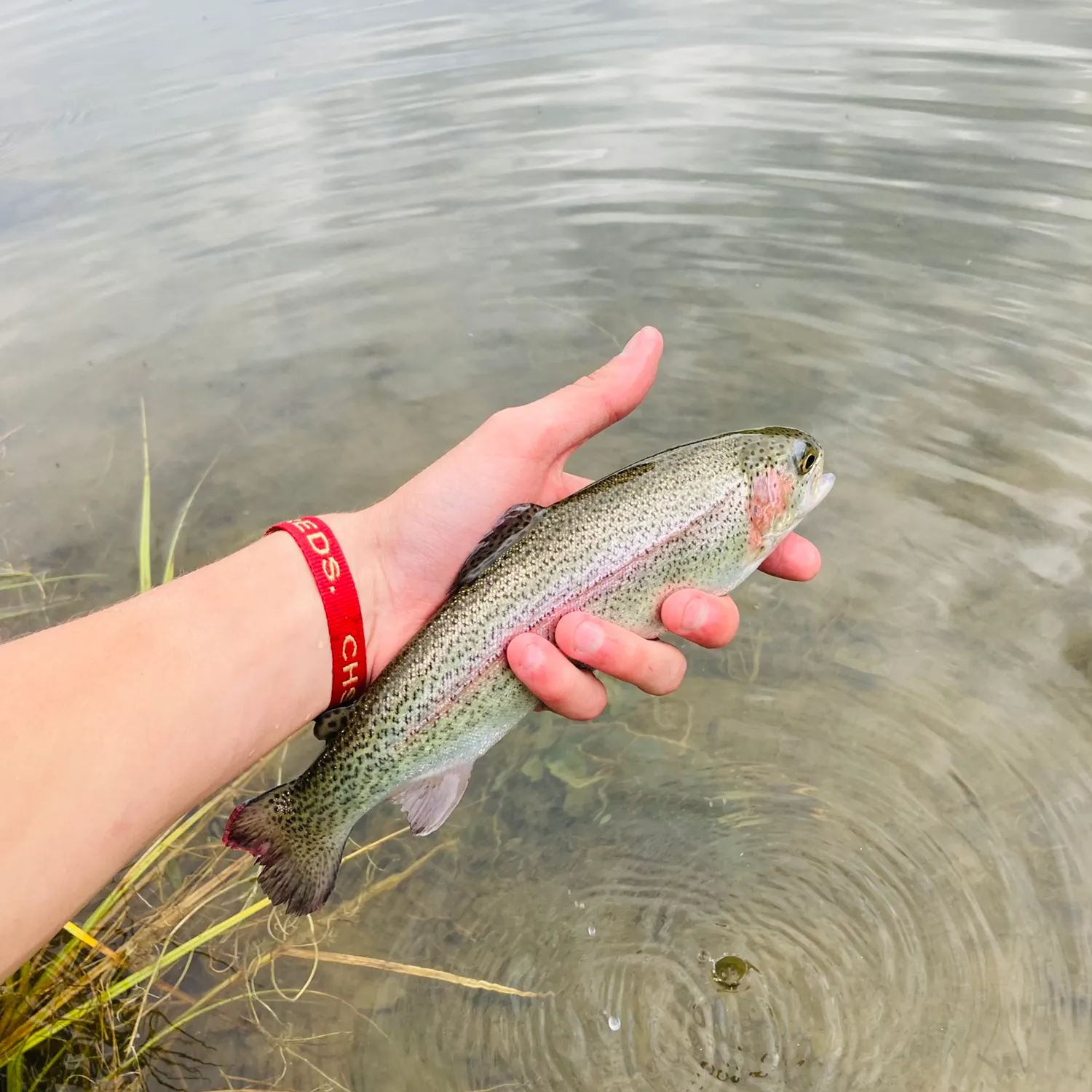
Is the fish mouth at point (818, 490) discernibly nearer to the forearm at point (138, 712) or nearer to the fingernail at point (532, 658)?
the fingernail at point (532, 658)

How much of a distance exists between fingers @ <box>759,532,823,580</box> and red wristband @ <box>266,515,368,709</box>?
160 centimetres

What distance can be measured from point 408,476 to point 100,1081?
388 centimetres

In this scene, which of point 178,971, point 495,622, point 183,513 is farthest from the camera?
point 183,513

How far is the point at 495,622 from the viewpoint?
283cm

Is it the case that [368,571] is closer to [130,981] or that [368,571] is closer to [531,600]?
[531,600]

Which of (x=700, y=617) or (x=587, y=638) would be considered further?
(x=700, y=617)

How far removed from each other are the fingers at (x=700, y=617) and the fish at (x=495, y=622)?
0.06 metres

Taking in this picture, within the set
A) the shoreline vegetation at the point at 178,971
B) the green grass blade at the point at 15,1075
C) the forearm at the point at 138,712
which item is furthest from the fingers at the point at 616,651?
the green grass blade at the point at 15,1075

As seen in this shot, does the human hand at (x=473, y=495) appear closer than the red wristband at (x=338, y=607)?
No

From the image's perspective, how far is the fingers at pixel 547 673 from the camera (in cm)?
273

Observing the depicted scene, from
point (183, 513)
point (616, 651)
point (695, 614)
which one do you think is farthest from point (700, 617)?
point (183, 513)

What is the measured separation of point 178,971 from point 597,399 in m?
3.03

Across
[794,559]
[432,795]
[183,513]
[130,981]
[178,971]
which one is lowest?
[178,971]

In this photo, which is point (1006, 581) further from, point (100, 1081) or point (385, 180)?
point (385, 180)
